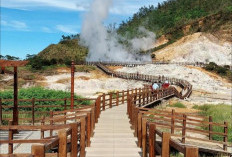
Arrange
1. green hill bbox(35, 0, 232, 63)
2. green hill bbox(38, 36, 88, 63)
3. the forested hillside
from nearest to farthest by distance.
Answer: green hill bbox(38, 36, 88, 63) < green hill bbox(35, 0, 232, 63) < the forested hillside

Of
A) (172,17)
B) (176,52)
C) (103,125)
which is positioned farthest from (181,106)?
(172,17)

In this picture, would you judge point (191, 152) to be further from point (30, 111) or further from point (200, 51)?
point (200, 51)

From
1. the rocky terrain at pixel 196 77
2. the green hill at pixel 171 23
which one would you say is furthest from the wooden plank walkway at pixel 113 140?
the green hill at pixel 171 23

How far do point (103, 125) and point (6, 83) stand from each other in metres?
38.3

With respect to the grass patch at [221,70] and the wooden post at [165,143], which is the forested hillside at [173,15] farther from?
the wooden post at [165,143]

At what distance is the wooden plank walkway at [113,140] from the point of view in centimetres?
984

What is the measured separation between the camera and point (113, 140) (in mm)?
11555

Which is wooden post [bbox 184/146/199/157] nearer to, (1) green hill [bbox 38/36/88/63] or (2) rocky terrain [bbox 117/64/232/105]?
(2) rocky terrain [bbox 117/64/232/105]

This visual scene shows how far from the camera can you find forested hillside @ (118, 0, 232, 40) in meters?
113

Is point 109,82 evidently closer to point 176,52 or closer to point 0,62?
point 176,52

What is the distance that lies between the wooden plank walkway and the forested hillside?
89.2 m

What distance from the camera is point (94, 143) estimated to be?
36.6 ft

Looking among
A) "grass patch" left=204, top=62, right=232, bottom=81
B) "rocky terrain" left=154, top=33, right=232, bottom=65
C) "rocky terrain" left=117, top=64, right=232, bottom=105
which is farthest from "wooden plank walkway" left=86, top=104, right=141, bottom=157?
"rocky terrain" left=154, top=33, right=232, bottom=65

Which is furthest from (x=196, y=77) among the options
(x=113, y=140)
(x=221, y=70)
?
(x=113, y=140)
